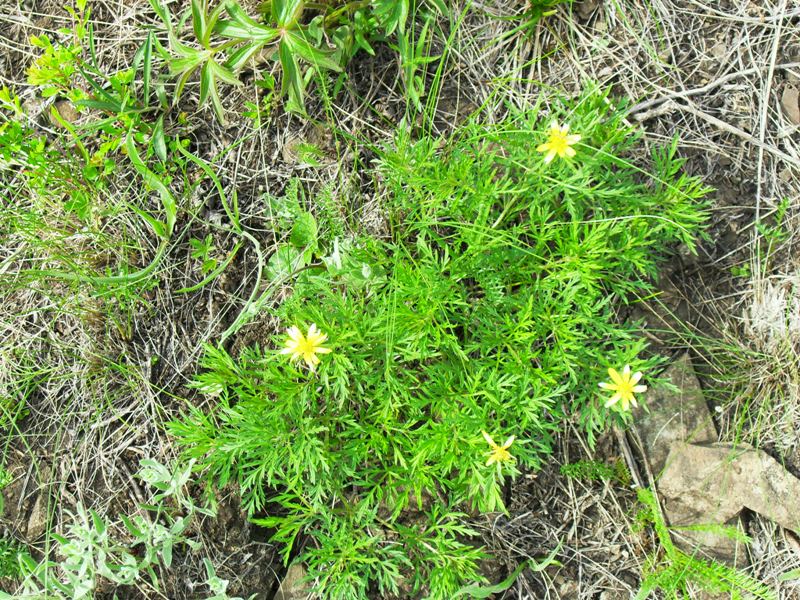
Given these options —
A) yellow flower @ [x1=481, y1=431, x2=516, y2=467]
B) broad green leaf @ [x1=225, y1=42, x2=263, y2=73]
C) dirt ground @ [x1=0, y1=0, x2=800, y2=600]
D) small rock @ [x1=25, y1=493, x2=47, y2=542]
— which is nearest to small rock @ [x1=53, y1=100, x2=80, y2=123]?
dirt ground @ [x1=0, y1=0, x2=800, y2=600]

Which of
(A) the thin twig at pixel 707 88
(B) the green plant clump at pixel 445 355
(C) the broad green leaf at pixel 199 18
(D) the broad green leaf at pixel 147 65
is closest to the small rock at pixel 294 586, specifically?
(B) the green plant clump at pixel 445 355

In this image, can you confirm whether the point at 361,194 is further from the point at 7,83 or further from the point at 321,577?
the point at 7,83

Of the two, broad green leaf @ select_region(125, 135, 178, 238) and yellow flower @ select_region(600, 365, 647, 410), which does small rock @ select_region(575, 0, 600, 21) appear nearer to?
yellow flower @ select_region(600, 365, 647, 410)

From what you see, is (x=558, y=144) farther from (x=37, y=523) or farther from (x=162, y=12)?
(x=37, y=523)

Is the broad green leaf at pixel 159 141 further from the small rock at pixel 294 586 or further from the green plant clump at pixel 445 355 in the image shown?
the small rock at pixel 294 586

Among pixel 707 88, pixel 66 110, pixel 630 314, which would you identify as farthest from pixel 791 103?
pixel 66 110

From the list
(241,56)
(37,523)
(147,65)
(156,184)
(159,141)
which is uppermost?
(241,56)
